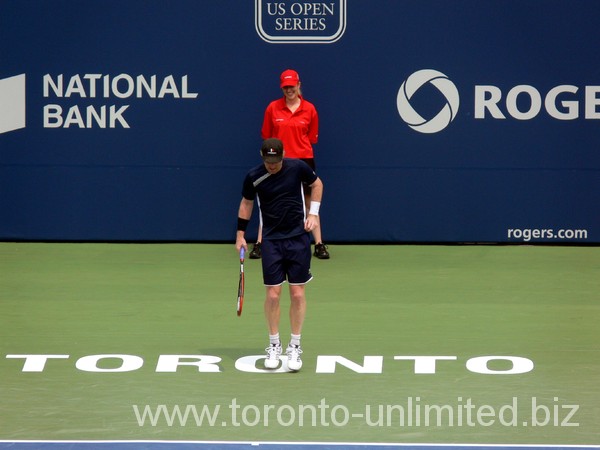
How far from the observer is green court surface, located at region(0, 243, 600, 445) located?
7801mm

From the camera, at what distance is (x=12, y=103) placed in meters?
14.7

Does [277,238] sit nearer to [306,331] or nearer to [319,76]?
[306,331]

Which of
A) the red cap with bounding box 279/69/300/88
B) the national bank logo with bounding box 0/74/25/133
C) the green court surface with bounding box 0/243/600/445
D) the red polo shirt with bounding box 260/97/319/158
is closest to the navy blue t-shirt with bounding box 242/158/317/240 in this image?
the green court surface with bounding box 0/243/600/445

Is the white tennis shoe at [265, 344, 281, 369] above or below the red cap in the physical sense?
below

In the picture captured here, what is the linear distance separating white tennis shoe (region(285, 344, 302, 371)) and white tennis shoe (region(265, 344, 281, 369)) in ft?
0.28

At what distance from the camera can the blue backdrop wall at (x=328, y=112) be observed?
47.5 feet

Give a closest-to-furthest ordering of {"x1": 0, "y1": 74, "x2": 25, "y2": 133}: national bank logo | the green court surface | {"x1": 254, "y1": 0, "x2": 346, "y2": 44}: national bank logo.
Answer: the green court surface < {"x1": 254, "y1": 0, "x2": 346, "y2": 44}: national bank logo < {"x1": 0, "y1": 74, "x2": 25, "y2": 133}: national bank logo

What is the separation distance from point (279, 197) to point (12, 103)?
6.35 meters

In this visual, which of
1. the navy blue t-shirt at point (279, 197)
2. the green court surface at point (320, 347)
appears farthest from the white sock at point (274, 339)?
the navy blue t-shirt at point (279, 197)

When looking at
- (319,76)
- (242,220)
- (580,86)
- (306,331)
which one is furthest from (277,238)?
(580,86)

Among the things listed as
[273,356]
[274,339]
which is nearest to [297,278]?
[274,339]

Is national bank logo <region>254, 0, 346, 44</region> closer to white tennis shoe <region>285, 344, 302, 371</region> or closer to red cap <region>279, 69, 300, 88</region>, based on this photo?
red cap <region>279, 69, 300, 88</region>

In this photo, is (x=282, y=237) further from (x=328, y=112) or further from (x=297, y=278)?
(x=328, y=112)

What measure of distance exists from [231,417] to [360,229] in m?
7.10
